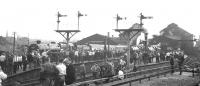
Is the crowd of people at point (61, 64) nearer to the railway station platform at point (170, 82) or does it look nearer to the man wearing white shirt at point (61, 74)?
the man wearing white shirt at point (61, 74)

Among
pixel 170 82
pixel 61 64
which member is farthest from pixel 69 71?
pixel 170 82

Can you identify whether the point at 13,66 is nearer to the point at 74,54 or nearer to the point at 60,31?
the point at 60,31

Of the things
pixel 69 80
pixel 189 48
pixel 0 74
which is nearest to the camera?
pixel 0 74

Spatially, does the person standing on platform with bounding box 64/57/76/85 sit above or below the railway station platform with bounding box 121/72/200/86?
above

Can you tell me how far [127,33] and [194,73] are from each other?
6220 mm

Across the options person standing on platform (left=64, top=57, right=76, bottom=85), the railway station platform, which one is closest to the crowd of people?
person standing on platform (left=64, top=57, right=76, bottom=85)

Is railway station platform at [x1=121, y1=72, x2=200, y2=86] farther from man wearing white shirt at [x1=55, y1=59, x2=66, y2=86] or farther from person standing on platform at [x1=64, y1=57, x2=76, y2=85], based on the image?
man wearing white shirt at [x1=55, y1=59, x2=66, y2=86]

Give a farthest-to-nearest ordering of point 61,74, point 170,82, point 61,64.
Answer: point 170,82 → point 61,64 → point 61,74

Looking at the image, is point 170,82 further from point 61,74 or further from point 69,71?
point 61,74

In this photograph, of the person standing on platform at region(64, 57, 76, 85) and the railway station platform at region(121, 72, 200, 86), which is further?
the railway station platform at region(121, 72, 200, 86)

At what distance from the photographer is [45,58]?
23312mm

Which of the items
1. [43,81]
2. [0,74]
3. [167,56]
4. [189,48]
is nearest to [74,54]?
[167,56]

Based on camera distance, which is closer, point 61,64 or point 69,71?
point 61,64

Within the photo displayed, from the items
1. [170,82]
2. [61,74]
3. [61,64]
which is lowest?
[170,82]
